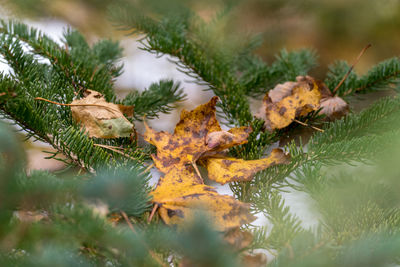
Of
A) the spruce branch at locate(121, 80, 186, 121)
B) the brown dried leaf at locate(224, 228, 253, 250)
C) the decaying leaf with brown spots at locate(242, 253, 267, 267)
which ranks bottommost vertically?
the decaying leaf with brown spots at locate(242, 253, 267, 267)

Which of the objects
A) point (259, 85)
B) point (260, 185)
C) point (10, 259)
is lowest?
point (10, 259)

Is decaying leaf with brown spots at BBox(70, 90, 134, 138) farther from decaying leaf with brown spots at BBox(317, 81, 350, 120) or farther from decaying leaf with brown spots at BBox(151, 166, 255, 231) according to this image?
decaying leaf with brown spots at BBox(317, 81, 350, 120)

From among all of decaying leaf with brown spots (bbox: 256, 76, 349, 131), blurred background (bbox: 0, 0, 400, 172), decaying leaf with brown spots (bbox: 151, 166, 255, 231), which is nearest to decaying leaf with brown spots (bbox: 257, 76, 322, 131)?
decaying leaf with brown spots (bbox: 256, 76, 349, 131)

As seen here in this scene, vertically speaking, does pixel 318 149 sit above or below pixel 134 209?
above

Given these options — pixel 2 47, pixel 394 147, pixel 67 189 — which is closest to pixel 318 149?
Result: pixel 394 147

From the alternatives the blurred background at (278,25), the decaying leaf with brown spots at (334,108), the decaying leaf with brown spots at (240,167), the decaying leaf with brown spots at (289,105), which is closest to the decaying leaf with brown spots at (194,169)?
the decaying leaf with brown spots at (240,167)

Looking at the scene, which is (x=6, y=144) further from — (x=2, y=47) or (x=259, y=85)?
(x=259, y=85)

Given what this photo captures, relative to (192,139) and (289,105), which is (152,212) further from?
(289,105)

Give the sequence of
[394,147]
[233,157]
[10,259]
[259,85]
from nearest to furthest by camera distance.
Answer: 1. [10,259]
2. [394,147]
3. [233,157]
4. [259,85]
